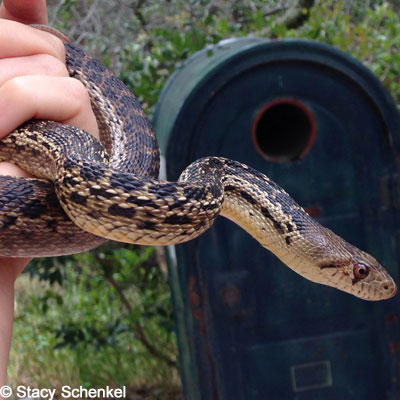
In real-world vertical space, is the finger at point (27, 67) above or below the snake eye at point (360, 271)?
above

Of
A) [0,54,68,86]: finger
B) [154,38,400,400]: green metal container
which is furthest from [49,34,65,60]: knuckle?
[154,38,400,400]: green metal container

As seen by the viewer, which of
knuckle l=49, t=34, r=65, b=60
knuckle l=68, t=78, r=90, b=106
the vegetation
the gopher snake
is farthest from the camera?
the vegetation

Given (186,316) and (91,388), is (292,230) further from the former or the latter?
(91,388)

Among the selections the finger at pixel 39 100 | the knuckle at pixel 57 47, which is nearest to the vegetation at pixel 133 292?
Answer: the knuckle at pixel 57 47

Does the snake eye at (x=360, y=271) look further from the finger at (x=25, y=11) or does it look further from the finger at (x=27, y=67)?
the finger at (x=25, y=11)

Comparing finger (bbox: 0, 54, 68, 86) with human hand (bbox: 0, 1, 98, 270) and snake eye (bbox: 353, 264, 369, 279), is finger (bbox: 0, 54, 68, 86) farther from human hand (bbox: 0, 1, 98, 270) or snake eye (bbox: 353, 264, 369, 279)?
snake eye (bbox: 353, 264, 369, 279)

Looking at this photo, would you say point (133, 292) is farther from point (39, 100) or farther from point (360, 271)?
point (39, 100)

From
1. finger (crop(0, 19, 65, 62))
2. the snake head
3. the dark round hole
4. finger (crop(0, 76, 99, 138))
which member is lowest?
the snake head

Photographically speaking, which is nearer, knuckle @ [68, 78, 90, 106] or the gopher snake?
the gopher snake
